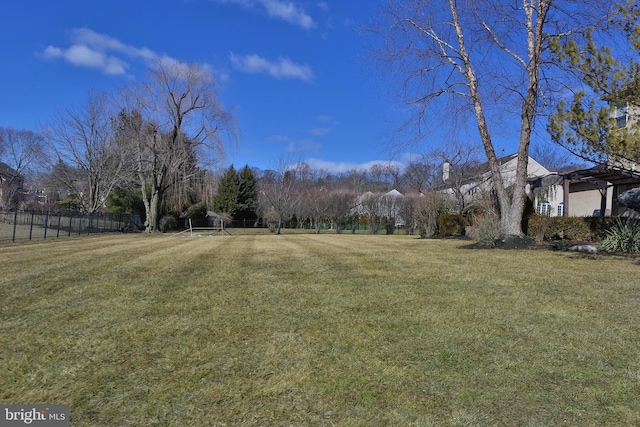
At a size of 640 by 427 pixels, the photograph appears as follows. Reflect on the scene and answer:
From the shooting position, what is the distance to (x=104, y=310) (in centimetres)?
484

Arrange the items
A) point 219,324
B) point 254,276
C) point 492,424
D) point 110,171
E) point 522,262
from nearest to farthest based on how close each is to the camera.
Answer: point 492,424 < point 219,324 < point 254,276 < point 522,262 < point 110,171

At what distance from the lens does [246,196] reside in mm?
48656

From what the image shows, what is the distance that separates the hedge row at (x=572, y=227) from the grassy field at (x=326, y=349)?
674cm

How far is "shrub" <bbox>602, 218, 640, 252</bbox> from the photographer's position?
34.8 feet

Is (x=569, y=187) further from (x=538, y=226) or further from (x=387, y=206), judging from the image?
(x=387, y=206)

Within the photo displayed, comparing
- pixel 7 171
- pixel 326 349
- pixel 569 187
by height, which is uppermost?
pixel 7 171

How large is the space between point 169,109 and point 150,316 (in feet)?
85.8

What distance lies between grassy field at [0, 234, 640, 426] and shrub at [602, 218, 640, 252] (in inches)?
202

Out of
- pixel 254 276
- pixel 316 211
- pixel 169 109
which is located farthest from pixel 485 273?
pixel 316 211

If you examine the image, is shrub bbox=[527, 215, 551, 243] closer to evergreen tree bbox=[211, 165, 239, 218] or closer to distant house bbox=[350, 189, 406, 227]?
distant house bbox=[350, 189, 406, 227]

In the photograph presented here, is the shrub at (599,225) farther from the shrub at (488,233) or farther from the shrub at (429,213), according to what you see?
the shrub at (429,213)

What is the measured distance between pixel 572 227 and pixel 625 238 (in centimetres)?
260

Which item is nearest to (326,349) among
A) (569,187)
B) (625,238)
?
(625,238)

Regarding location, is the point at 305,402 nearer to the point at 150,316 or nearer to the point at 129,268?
the point at 150,316
